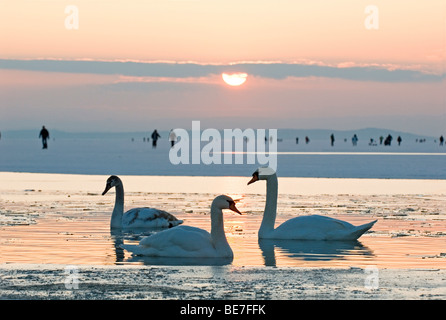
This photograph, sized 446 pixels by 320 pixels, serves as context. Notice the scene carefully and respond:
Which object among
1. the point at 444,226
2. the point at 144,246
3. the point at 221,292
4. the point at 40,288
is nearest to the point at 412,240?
the point at 444,226

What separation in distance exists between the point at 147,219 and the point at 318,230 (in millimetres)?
3458

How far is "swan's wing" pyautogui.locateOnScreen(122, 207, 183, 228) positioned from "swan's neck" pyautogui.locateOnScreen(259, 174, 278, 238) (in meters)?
1.99

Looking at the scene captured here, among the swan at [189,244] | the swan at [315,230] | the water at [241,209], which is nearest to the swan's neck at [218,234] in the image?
the swan at [189,244]

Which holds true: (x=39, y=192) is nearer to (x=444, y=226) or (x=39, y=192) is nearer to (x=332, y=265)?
(x=444, y=226)

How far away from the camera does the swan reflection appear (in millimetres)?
12492

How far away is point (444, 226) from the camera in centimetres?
1631

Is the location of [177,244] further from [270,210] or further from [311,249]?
[270,210]

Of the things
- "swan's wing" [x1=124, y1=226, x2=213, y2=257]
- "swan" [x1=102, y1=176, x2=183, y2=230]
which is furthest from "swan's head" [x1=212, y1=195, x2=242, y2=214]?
"swan" [x1=102, y1=176, x2=183, y2=230]

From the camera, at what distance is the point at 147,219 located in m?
16.5

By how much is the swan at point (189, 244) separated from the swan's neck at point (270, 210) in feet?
8.13

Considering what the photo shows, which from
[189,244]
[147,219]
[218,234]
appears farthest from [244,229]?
[189,244]

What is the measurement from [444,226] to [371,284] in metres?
6.94
